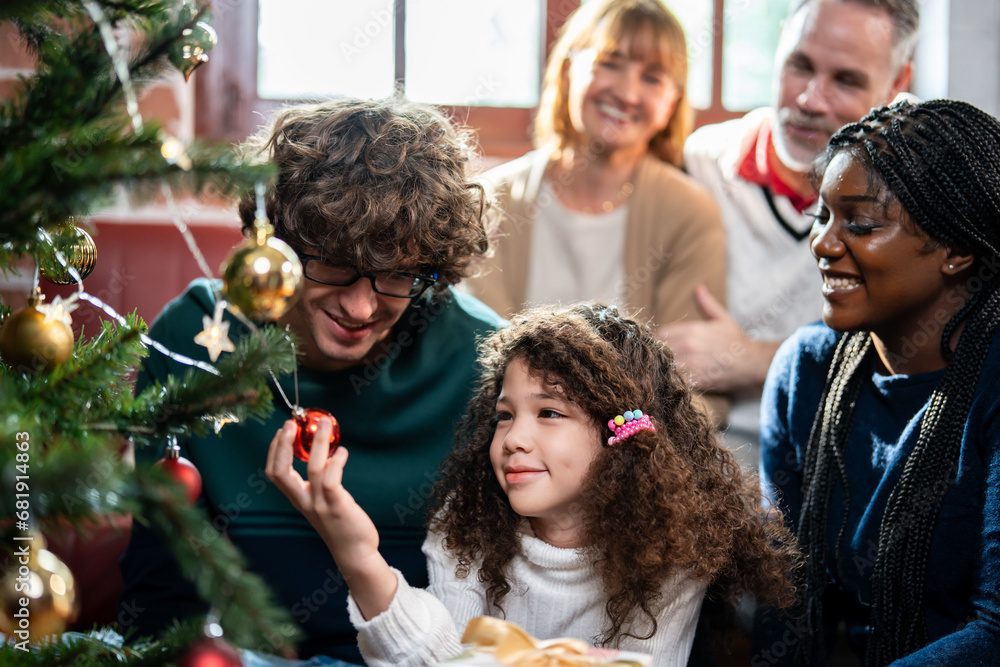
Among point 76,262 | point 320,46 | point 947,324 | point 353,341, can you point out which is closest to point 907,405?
point 947,324

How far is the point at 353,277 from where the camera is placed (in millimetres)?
1235

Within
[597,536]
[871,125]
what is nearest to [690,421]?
[597,536]

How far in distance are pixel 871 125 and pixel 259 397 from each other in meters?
1.04

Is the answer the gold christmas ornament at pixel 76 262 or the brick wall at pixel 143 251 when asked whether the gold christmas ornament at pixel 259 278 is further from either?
the brick wall at pixel 143 251

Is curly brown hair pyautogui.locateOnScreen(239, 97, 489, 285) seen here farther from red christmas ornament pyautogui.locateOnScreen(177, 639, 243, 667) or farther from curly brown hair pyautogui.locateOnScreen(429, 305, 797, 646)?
red christmas ornament pyautogui.locateOnScreen(177, 639, 243, 667)

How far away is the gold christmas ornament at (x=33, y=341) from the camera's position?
71 centimetres

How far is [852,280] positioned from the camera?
4.16 ft

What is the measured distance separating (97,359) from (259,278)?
0.20m

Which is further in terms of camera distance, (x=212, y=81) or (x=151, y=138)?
(x=212, y=81)

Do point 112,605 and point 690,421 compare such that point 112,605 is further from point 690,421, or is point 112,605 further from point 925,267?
point 925,267

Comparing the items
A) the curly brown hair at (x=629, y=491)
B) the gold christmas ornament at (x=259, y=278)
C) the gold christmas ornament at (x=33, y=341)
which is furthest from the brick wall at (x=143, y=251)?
the gold christmas ornament at (x=259, y=278)

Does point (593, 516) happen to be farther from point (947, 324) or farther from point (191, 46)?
point (191, 46)

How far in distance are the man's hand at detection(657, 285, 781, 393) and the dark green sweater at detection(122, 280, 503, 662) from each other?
0.62 metres

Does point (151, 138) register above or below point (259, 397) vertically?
above
